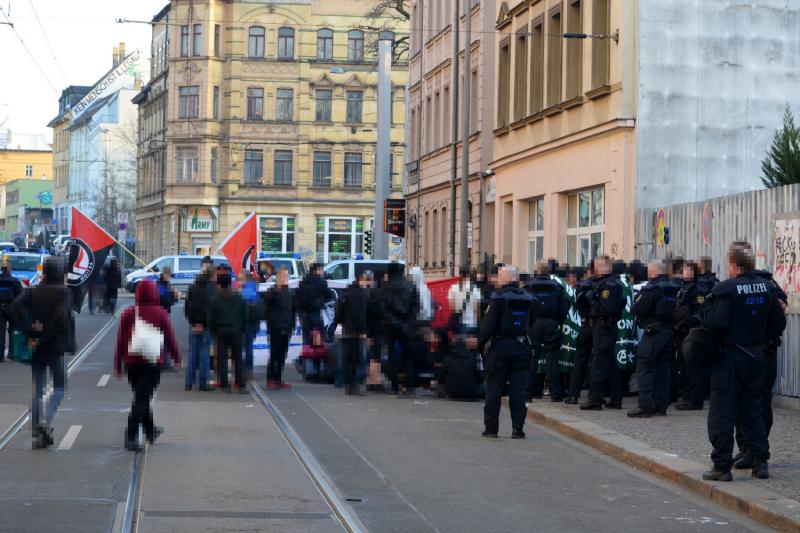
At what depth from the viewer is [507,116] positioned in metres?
35.3

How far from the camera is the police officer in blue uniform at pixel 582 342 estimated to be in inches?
677

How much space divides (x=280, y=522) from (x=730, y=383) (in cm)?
394

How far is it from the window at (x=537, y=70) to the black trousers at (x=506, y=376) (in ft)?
58.1

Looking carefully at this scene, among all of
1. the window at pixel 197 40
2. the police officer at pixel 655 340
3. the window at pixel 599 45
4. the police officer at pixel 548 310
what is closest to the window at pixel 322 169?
the window at pixel 197 40

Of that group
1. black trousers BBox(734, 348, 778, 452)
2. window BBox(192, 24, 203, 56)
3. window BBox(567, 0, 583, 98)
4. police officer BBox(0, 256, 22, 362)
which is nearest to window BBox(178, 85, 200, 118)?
window BBox(192, 24, 203, 56)

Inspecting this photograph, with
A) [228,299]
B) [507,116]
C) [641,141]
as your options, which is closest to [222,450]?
[228,299]

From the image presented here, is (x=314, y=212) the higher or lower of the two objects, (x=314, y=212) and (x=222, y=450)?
the higher

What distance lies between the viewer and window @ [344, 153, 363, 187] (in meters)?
78.6

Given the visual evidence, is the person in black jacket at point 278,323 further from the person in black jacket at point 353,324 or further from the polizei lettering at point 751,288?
the polizei lettering at point 751,288

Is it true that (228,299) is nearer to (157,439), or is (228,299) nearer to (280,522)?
(157,439)

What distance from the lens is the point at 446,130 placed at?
44.8m

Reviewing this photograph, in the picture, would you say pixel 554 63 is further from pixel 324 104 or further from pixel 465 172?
pixel 324 104

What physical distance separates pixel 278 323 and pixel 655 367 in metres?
6.36

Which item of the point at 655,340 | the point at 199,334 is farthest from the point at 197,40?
the point at 655,340
